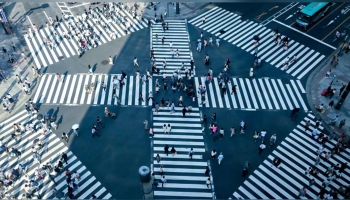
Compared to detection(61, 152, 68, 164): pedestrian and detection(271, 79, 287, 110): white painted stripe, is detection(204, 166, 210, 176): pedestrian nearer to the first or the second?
detection(271, 79, 287, 110): white painted stripe

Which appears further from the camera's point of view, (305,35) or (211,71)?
(305,35)

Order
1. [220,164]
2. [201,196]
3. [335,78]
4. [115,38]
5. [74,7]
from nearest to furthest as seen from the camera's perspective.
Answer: [201,196], [220,164], [335,78], [115,38], [74,7]

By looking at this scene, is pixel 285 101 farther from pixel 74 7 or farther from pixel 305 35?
pixel 74 7

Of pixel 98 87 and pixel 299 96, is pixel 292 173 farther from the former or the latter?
pixel 98 87

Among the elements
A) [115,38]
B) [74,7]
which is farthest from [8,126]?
[74,7]

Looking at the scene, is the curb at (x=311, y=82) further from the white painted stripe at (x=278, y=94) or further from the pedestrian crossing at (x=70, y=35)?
the pedestrian crossing at (x=70, y=35)

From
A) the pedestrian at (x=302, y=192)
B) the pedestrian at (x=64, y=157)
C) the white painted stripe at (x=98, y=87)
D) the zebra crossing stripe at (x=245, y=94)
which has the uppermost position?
the white painted stripe at (x=98, y=87)

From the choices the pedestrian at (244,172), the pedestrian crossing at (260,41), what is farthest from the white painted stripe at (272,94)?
the pedestrian at (244,172)
